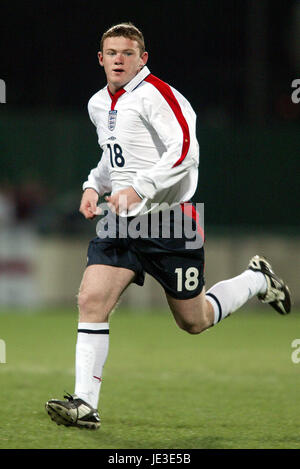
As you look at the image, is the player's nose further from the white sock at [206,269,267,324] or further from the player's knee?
the white sock at [206,269,267,324]

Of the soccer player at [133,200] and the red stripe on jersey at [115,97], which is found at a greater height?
the red stripe on jersey at [115,97]

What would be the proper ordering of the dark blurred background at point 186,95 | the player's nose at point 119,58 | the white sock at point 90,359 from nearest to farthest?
the white sock at point 90,359 < the player's nose at point 119,58 < the dark blurred background at point 186,95

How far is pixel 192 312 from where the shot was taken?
5852mm

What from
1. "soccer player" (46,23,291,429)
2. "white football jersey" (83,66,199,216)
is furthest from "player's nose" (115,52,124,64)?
"white football jersey" (83,66,199,216)

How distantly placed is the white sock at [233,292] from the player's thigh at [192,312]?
0.54ft

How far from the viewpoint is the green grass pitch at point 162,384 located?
211 inches

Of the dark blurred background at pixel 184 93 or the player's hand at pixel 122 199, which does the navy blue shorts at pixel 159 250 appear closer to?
the player's hand at pixel 122 199

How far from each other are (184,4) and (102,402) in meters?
12.4

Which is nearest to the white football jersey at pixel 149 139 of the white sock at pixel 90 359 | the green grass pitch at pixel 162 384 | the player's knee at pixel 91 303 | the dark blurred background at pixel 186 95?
the player's knee at pixel 91 303

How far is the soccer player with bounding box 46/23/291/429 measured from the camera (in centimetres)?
543

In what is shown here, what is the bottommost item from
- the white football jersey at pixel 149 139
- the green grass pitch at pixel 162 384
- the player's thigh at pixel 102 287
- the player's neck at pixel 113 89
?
the green grass pitch at pixel 162 384

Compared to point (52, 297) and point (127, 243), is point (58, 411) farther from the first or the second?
point (52, 297)

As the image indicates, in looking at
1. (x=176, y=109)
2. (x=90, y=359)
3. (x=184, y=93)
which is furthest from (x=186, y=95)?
(x=90, y=359)

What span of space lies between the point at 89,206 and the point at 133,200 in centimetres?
39
